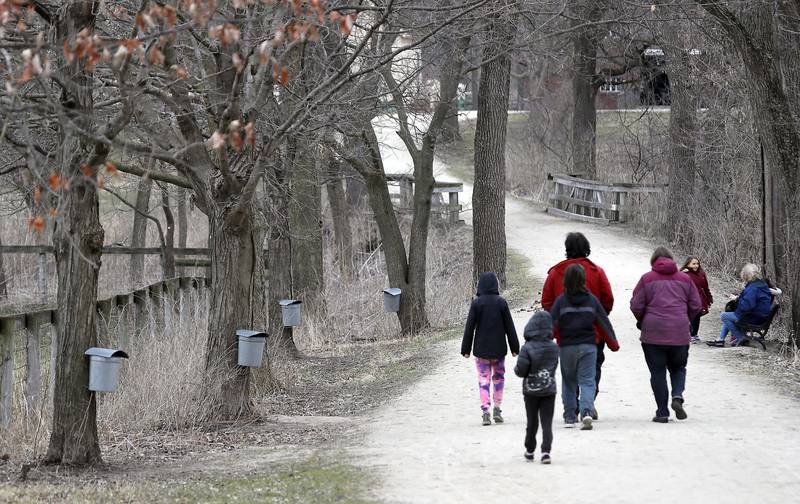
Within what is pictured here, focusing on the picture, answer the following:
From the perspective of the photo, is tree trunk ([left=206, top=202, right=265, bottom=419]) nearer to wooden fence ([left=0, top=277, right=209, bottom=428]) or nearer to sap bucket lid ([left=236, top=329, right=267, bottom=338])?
sap bucket lid ([left=236, top=329, right=267, bottom=338])

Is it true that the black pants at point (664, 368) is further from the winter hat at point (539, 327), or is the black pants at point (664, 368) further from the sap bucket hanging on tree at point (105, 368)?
the sap bucket hanging on tree at point (105, 368)

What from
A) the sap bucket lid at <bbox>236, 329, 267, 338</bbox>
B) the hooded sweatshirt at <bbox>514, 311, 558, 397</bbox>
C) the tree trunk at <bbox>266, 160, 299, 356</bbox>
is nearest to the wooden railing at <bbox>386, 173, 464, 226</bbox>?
the tree trunk at <bbox>266, 160, 299, 356</bbox>

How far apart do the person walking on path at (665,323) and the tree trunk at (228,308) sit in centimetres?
409

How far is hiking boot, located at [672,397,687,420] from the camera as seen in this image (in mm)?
10789

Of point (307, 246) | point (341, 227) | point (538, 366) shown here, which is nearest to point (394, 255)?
point (307, 246)

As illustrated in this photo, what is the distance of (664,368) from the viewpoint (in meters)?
A: 10.8

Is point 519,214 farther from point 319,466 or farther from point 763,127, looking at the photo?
point 319,466

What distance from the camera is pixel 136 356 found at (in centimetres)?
1243

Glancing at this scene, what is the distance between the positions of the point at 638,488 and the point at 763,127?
28.8ft

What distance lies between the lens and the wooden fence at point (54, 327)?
1020 cm

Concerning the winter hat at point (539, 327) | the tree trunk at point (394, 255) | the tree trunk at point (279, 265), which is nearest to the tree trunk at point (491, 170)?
the tree trunk at point (394, 255)

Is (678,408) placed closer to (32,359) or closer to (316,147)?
(32,359)

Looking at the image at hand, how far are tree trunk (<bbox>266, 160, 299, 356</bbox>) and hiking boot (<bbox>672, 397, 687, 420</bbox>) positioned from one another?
302 inches

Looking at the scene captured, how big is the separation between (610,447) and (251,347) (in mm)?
4028
